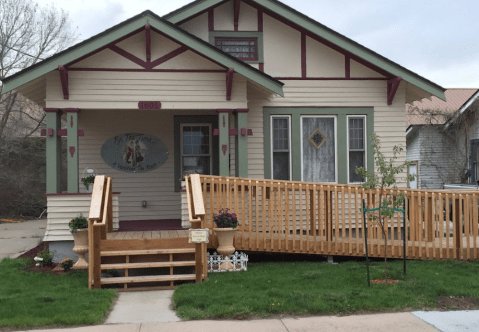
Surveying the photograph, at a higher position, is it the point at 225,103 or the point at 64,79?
the point at 64,79

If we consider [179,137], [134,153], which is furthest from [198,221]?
[134,153]

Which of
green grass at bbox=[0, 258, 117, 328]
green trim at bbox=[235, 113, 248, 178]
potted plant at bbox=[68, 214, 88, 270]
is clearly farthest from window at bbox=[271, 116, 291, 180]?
green grass at bbox=[0, 258, 117, 328]

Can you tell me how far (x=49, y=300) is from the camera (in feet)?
22.3

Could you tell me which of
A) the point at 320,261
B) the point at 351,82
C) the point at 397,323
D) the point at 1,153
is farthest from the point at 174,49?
the point at 1,153

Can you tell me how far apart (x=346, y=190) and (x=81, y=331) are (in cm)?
540

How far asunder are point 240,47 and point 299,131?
94.6 inches

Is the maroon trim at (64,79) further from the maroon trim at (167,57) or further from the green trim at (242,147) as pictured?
the green trim at (242,147)

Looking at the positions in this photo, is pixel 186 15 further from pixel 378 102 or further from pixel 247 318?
pixel 247 318

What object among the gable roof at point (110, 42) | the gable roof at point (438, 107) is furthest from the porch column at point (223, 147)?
the gable roof at point (438, 107)

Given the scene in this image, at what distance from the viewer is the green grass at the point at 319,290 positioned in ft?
20.6

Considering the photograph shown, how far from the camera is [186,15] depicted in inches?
452

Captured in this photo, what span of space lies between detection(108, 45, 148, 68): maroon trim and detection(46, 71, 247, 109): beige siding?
0.21 metres

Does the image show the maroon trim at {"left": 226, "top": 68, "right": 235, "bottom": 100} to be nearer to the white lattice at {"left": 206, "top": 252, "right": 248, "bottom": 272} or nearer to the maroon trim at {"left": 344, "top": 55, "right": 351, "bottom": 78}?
the maroon trim at {"left": 344, "top": 55, "right": 351, "bottom": 78}

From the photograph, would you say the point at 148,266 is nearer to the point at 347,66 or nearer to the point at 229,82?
the point at 229,82
